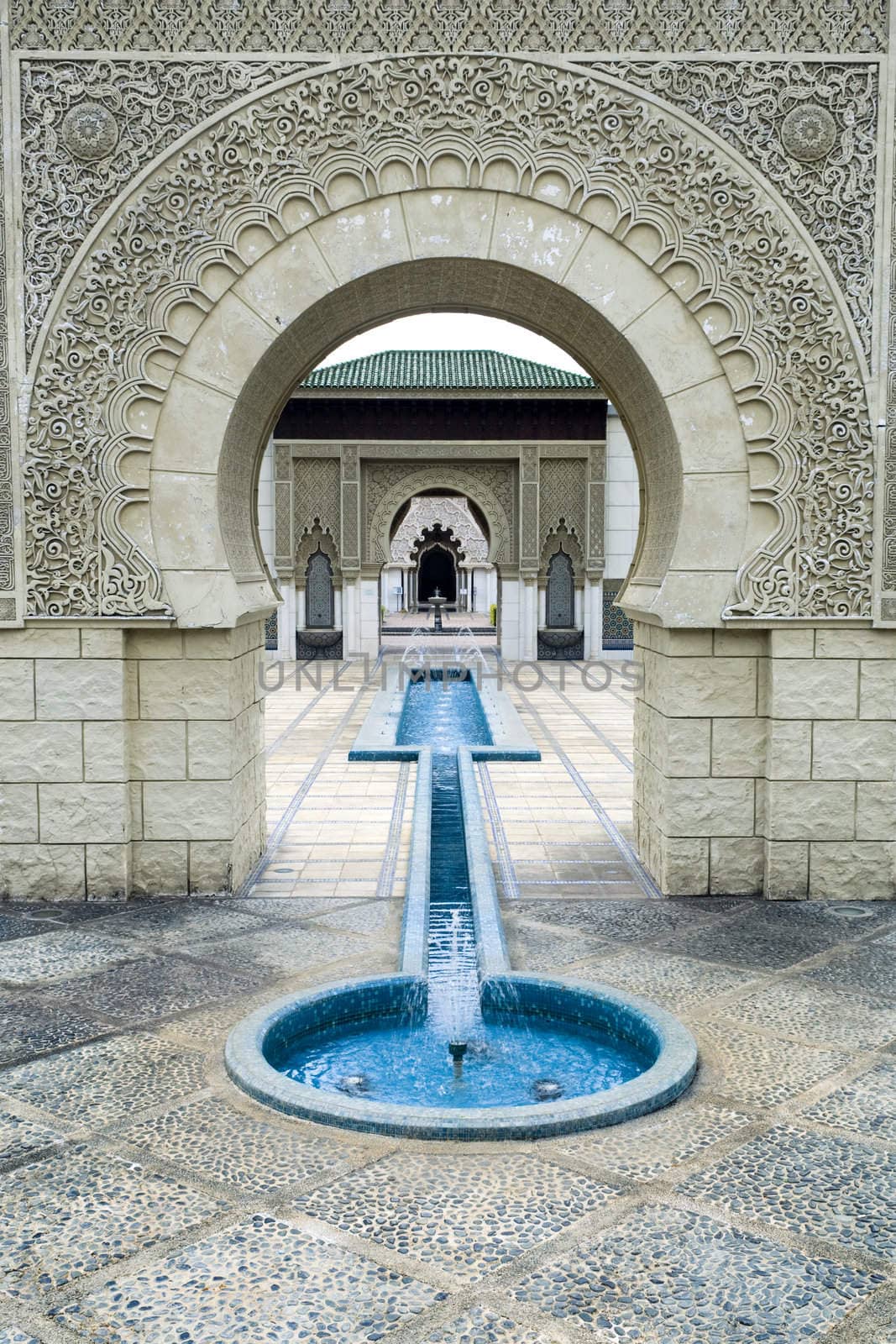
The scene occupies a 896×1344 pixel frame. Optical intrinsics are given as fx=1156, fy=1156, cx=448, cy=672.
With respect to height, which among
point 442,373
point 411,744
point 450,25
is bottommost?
point 411,744

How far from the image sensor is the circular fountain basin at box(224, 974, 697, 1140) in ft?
8.46

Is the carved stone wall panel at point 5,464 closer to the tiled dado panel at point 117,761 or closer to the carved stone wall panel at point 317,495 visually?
the tiled dado panel at point 117,761

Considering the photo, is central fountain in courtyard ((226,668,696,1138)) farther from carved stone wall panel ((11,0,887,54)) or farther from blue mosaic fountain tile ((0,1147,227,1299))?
carved stone wall panel ((11,0,887,54))

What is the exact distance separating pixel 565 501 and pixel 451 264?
35.1 feet

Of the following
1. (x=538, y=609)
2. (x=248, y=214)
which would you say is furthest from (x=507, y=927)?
(x=538, y=609)

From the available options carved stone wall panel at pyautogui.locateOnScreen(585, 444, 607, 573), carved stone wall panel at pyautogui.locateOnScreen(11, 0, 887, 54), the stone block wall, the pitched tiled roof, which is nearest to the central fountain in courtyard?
the stone block wall

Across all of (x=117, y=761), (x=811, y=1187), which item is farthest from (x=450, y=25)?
(x=811, y=1187)

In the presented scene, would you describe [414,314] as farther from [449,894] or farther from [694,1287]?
[694,1287]

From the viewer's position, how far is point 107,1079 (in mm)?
2861

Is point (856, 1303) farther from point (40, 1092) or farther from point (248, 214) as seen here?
point (248, 214)

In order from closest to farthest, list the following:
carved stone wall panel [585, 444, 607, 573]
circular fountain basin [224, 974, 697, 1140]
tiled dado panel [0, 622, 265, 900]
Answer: circular fountain basin [224, 974, 697, 1140] → tiled dado panel [0, 622, 265, 900] → carved stone wall panel [585, 444, 607, 573]

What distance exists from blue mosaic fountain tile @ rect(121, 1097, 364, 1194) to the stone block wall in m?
2.26

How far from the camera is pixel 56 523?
167 inches

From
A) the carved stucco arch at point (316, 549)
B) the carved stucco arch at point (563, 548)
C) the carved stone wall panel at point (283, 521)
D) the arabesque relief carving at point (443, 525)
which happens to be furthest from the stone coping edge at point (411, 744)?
the arabesque relief carving at point (443, 525)
